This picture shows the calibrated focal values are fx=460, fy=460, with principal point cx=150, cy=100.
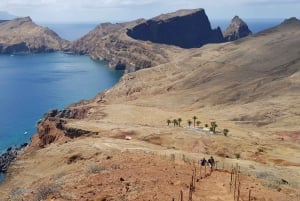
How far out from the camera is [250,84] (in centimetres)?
13775

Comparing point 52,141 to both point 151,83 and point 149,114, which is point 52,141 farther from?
point 151,83

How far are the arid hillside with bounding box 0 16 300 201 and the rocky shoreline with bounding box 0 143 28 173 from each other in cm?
499

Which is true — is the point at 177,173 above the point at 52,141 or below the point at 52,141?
above

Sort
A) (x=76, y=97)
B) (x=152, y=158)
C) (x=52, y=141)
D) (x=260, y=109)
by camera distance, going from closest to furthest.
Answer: (x=152, y=158) < (x=52, y=141) < (x=260, y=109) < (x=76, y=97)

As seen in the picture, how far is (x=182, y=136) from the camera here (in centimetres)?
7138

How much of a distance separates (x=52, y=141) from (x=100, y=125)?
29.7 feet

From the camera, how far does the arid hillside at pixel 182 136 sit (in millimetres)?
34969

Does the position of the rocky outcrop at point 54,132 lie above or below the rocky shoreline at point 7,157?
above

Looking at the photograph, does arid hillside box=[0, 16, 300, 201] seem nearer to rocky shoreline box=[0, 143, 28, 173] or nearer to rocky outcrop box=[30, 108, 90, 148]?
rocky outcrop box=[30, 108, 90, 148]

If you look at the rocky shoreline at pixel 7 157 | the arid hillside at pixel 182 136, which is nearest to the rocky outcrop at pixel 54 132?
the arid hillside at pixel 182 136

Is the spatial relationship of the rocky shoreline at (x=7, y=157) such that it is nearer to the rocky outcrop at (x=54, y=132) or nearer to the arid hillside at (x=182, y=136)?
the arid hillside at (x=182, y=136)

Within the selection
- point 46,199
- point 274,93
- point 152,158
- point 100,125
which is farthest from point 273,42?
point 46,199

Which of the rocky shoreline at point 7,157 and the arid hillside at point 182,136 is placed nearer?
the arid hillside at point 182,136

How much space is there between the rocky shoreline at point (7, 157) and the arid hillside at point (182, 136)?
4.99 meters
